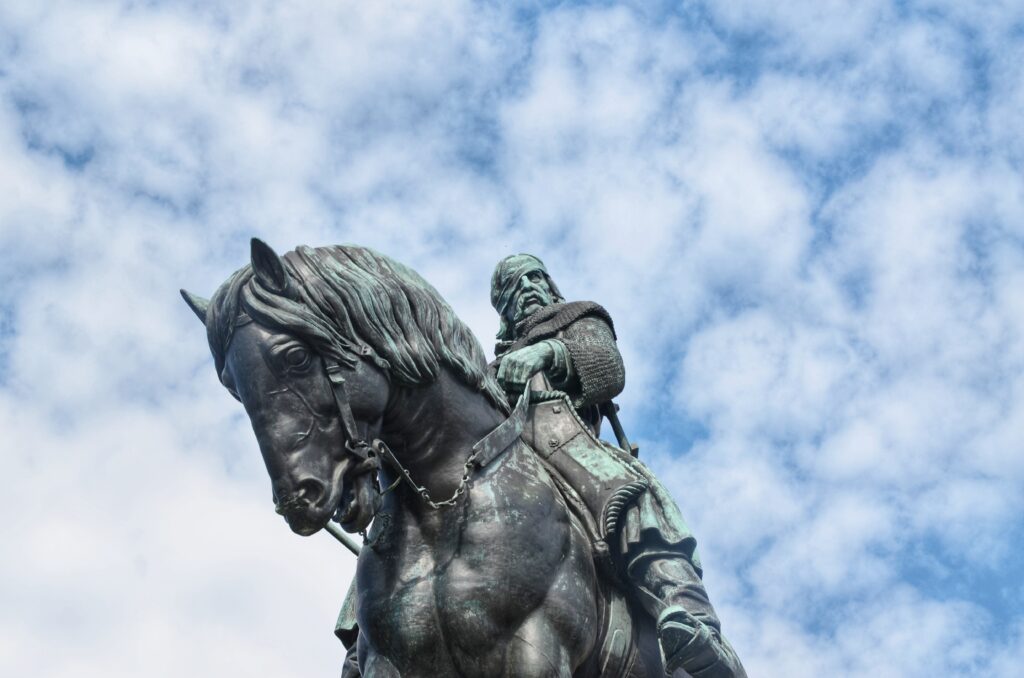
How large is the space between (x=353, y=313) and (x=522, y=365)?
6.05 ft

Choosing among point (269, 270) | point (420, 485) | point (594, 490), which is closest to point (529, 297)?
point (594, 490)

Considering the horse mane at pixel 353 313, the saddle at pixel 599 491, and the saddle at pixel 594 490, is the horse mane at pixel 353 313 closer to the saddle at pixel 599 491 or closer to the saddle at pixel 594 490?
the saddle at pixel 594 490

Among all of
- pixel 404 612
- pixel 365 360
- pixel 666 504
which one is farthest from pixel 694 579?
pixel 365 360

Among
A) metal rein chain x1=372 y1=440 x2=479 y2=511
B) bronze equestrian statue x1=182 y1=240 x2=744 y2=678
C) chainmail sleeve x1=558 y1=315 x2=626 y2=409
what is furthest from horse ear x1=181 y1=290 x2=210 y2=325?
chainmail sleeve x1=558 y1=315 x2=626 y2=409

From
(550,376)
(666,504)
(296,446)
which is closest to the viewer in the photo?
(296,446)

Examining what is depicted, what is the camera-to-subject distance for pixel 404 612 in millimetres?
7531

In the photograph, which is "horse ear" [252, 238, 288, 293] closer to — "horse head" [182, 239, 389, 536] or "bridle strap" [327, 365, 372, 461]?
"horse head" [182, 239, 389, 536]

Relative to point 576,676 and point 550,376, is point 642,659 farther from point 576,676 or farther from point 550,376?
point 550,376

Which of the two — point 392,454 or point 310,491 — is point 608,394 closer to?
point 392,454

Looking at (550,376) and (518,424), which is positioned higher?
(550,376)

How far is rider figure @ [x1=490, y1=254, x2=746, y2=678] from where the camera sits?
775 centimetres

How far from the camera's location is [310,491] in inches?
280

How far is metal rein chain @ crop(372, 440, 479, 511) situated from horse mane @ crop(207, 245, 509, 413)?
0.38 meters

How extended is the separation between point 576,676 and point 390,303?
2161 millimetres
